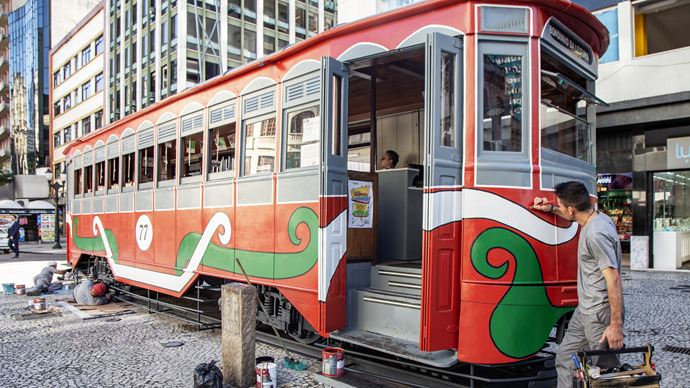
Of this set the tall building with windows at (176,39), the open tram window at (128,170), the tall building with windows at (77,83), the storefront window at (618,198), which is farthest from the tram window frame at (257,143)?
the tall building with windows at (77,83)

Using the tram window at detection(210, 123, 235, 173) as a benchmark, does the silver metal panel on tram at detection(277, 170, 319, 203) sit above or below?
below

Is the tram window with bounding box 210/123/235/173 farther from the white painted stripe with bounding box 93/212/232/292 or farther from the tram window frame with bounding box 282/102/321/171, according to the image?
the tram window frame with bounding box 282/102/321/171

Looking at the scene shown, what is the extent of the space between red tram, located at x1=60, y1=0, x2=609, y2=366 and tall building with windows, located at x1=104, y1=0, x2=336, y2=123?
3156 centimetres

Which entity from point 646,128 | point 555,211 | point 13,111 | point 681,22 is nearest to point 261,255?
point 555,211

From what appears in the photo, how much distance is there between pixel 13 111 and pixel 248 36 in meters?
37.4

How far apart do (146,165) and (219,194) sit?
2.82 m

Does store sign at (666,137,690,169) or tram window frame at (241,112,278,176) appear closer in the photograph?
tram window frame at (241,112,278,176)

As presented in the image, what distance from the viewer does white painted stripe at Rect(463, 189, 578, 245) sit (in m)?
4.15

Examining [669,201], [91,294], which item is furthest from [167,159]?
[669,201]

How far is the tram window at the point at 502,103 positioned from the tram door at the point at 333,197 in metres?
1.44

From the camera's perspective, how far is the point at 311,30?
1812 inches

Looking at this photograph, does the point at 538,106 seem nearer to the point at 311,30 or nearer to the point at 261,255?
the point at 261,255

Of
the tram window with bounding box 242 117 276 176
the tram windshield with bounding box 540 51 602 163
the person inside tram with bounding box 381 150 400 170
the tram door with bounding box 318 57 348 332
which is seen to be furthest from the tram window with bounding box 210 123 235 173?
the tram windshield with bounding box 540 51 602 163

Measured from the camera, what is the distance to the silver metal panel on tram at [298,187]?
5.25 meters
